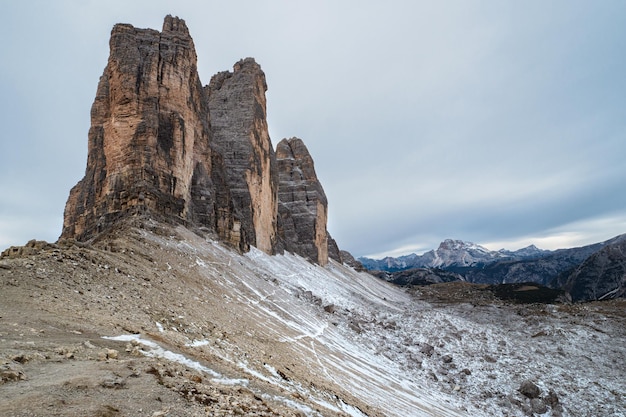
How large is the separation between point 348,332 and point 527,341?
1694 cm

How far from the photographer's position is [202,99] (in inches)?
1698

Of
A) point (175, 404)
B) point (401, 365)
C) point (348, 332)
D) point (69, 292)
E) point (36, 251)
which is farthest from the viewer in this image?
point (348, 332)

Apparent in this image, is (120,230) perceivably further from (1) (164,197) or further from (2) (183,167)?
(2) (183,167)

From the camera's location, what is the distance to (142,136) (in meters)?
32.4

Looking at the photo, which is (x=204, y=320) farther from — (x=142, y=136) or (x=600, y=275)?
(x=600, y=275)

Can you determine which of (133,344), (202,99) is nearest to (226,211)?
(202,99)

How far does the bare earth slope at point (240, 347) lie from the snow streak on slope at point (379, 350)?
5.5 inches

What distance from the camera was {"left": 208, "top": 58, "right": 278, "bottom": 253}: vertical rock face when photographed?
49969mm

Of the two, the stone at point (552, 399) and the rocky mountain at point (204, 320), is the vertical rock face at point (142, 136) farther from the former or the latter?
the stone at point (552, 399)

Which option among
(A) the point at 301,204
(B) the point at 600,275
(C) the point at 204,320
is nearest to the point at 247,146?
(A) the point at 301,204

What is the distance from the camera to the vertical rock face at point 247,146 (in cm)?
4997

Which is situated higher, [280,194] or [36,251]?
[280,194]

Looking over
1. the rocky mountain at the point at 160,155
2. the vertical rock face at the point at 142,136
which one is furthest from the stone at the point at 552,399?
the vertical rock face at the point at 142,136

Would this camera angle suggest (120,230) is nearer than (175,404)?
No
